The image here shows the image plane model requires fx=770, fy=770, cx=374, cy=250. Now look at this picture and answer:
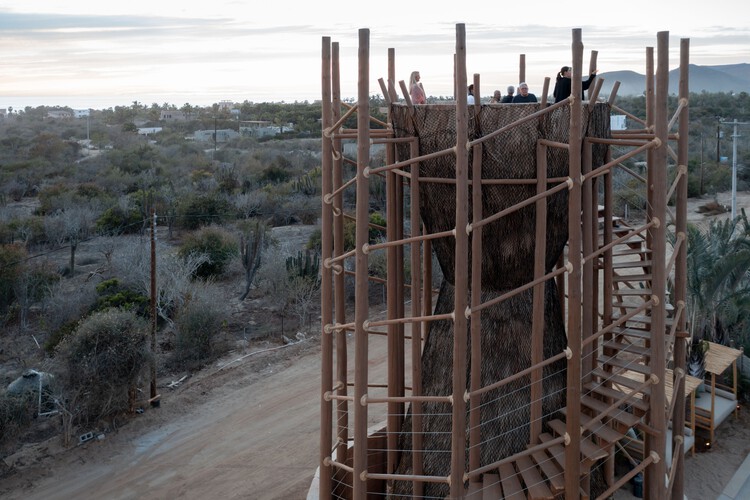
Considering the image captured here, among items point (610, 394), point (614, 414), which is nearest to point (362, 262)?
point (610, 394)

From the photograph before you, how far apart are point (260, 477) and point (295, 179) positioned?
2493cm

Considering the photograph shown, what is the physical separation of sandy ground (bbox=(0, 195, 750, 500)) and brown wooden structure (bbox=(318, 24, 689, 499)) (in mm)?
3805

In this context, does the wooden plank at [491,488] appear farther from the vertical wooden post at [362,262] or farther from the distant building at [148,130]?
the distant building at [148,130]

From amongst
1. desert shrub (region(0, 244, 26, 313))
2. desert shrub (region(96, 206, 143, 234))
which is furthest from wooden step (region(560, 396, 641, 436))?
desert shrub (region(96, 206, 143, 234))

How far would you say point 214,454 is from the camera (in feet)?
41.5

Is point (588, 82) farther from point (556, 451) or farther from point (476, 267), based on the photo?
point (556, 451)

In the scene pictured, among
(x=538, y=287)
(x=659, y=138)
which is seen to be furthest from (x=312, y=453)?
(x=659, y=138)

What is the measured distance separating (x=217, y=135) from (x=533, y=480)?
53747 millimetres

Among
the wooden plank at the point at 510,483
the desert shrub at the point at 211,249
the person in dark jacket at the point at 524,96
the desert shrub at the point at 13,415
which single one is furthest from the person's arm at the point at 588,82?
the desert shrub at the point at 211,249

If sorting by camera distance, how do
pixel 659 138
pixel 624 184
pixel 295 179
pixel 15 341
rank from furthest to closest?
pixel 295 179 → pixel 624 184 → pixel 15 341 → pixel 659 138

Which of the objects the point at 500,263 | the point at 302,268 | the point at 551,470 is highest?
the point at 500,263

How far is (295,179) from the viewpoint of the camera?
3575 cm

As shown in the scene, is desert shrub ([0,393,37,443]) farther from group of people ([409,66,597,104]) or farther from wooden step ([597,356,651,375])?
wooden step ([597,356,651,375])

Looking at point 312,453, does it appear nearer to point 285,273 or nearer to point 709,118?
point 285,273
